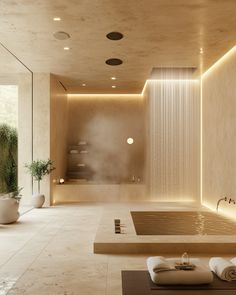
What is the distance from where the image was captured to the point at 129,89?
9.83 metres

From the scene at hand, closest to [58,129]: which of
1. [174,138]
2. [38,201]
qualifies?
[38,201]

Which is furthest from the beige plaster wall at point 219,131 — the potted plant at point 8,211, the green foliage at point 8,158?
the green foliage at point 8,158

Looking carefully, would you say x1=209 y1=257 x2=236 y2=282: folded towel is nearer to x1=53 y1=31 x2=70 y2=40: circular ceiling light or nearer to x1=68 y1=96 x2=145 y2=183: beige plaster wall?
x1=53 y1=31 x2=70 y2=40: circular ceiling light

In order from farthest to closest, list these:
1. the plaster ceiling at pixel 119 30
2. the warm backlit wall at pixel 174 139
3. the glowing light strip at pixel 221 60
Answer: the warm backlit wall at pixel 174 139 < the glowing light strip at pixel 221 60 < the plaster ceiling at pixel 119 30

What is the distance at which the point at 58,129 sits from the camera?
9.16 metres

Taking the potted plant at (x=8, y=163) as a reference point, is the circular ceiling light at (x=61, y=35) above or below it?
above

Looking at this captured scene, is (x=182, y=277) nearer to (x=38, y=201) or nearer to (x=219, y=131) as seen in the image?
(x=219, y=131)

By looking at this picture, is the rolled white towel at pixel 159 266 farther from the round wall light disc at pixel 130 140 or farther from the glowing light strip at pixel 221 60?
the round wall light disc at pixel 130 140

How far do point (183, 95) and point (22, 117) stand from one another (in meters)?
3.88

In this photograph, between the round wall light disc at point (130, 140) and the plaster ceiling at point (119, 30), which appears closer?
the plaster ceiling at point (119, 30)

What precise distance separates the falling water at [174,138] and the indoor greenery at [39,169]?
2554 millimetres

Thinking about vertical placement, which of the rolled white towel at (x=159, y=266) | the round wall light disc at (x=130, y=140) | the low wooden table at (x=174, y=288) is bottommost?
the low wooden table at (x=174, y=288)

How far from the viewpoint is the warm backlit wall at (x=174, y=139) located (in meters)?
8.84

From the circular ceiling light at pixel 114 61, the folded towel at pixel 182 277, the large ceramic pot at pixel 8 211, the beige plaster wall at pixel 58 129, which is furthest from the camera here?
the beige plaster wall at pixel 58 129
